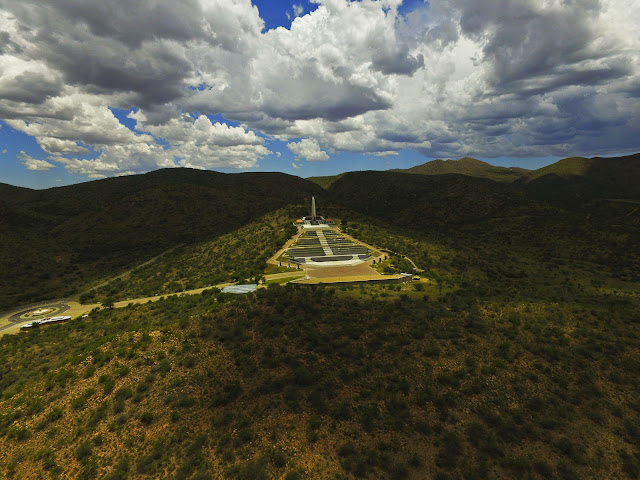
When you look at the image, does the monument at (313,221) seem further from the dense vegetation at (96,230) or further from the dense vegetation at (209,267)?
the dense vegetation at (96,230)

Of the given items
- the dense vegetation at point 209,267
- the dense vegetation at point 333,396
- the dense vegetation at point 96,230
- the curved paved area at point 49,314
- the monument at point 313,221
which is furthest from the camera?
the monument at point 313,221

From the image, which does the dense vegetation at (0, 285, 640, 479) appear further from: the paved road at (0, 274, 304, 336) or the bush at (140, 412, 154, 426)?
the paved road at (0, 274, 304, 336)

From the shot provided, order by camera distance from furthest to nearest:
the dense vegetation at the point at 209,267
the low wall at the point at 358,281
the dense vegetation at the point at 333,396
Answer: the dense vegetation at the point at 209,267 → the low wall at the point at 358,281 → the dense vegetation at the point at 333,396

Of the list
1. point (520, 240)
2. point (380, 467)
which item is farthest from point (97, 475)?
point (520, 240)

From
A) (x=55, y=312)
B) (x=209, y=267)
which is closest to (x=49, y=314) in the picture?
(x=55, y=312)

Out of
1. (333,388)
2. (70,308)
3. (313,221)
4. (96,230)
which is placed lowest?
(70,308)

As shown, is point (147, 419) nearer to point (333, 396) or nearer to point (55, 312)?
point (333, 396)

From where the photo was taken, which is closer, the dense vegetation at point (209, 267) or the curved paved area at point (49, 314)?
the curved paved area at point (49, 314)

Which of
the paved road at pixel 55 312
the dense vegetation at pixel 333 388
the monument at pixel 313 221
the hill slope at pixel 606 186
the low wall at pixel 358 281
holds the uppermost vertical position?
the hill slope at pixel 606 186

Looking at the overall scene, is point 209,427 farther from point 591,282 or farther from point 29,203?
point 29,203

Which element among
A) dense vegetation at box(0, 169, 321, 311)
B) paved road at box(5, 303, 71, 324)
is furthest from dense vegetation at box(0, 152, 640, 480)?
dense vegetation at box(0, 169, 321, 311)

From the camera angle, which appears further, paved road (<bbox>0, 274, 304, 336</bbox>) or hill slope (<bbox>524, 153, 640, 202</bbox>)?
hill slope (<bbox>524, 153, 640, 202</bbox>)

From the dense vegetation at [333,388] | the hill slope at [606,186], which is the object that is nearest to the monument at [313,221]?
the dense vegetation at [333,388]
